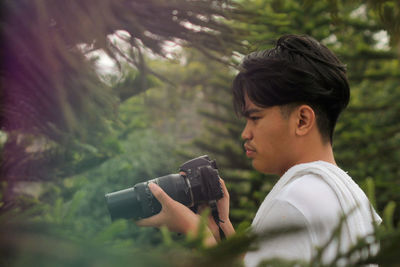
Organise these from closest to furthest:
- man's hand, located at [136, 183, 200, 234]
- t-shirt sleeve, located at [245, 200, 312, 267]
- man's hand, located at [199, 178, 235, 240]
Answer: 1. t-shirt sleeve, located at [245, 200, 312, 267]
2. man's hand, located at [136, 183, 200, 234]
3. man's hand, located at [199, 178, 235, 240]

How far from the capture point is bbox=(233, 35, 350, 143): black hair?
1.06 m

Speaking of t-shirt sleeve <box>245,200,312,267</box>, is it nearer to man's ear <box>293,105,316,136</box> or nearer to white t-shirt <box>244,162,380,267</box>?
white t-shirt <box>244,162,380,267</box>

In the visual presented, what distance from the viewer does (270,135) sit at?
1.06 meters

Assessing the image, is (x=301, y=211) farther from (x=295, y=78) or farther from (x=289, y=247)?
(x=295, y=78)

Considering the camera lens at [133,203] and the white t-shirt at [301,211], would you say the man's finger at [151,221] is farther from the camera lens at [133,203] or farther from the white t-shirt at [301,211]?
the white t-shirt at [301,211]

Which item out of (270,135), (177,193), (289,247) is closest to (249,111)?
(270,135)

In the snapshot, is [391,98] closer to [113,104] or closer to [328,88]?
[328,88]

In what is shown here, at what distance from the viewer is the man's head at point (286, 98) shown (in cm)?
106

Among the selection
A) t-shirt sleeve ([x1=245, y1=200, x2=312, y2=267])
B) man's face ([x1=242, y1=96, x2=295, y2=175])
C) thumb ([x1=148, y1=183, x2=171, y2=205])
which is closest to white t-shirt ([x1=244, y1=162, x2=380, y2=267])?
t-shirt sleeve ([x1=245, y1=200, x2=312, y2=267])

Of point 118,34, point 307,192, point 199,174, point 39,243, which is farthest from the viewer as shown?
point 199,174

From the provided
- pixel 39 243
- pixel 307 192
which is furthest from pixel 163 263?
pixel 307 192

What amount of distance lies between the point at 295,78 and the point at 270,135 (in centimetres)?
17

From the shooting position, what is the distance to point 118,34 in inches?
22.4

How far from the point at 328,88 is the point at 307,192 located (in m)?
0.39
